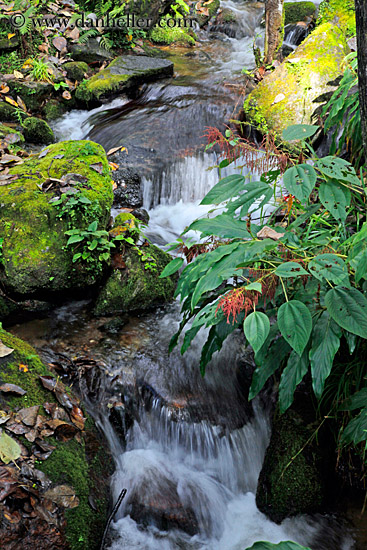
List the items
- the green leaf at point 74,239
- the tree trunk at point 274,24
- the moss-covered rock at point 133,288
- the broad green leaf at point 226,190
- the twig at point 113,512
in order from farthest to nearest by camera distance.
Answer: the tree trunk at point 274,24 → the moss-covered rock at point 133,288 → the green leaf at point 74,239 → the twig at point 113,512 → the broad green leaf at point 226,190

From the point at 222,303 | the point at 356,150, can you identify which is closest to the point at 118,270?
the point at 356,150

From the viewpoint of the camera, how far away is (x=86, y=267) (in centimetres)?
406

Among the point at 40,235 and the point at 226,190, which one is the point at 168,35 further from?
the point at 226,190

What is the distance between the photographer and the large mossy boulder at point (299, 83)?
592 centimetres

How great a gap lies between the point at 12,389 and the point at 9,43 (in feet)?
24.0

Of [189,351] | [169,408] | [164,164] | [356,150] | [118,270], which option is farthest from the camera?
[164,164]

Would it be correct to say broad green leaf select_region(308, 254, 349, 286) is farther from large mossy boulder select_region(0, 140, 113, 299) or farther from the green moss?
the green moss

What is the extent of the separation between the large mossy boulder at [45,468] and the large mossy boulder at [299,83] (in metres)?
4.39

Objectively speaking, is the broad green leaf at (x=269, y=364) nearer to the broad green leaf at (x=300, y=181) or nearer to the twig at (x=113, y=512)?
the broad green leaf at (x=300, y=181)

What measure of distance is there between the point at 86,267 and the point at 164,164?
2.57 m

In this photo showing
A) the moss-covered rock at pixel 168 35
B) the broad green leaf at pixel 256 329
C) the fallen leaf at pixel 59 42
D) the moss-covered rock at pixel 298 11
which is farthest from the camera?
the moss-covered rock at pixel 168 35

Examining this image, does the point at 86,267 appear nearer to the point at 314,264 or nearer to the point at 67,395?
the point at 67,395

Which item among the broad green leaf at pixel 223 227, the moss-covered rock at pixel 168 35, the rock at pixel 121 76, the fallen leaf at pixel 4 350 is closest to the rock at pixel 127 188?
the rock at pixel 121 76

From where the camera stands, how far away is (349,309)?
6.19 feet
